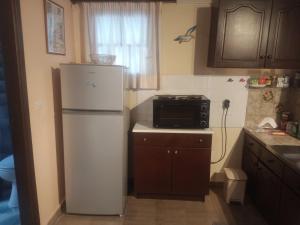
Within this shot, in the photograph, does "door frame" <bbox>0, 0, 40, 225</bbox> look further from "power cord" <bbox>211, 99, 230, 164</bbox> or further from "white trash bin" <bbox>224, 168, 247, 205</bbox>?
"power cord" <bbox>211, 99, 230, 164</bbox>

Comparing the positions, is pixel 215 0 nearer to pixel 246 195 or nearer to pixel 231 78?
pixel 231 78

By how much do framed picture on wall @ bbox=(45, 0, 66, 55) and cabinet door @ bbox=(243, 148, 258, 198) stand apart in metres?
2.25

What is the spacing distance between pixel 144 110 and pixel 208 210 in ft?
4.26

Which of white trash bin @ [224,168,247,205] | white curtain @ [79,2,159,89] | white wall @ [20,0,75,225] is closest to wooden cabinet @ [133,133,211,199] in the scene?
white trash bin @ [224,168,247,205]

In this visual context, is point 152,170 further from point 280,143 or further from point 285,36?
point 285,36

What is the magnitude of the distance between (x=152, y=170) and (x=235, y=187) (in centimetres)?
91

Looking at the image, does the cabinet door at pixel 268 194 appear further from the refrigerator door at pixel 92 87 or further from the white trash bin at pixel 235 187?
the refrigerator door at pixel 92 87

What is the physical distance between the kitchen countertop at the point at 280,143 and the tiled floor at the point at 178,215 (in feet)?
2.51

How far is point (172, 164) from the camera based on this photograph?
2523 millimetres

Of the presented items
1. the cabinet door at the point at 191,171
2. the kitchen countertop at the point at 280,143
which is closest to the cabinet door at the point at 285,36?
the kitchen countertop at the point at 280,143

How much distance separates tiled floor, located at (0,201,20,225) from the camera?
7.42ft

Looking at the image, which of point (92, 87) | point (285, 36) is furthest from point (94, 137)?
point (285, 36)

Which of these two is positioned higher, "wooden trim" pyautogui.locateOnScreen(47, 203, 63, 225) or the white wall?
the white wall

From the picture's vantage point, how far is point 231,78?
8.89ft
